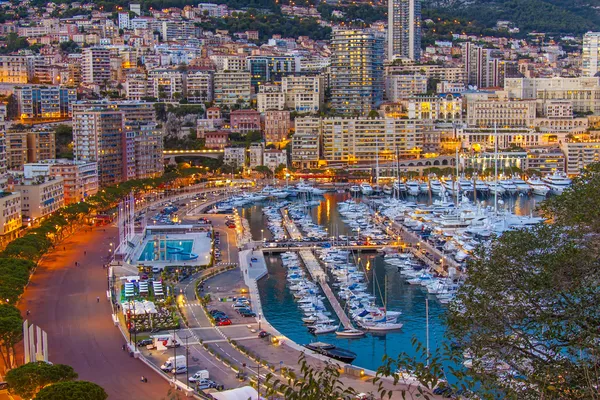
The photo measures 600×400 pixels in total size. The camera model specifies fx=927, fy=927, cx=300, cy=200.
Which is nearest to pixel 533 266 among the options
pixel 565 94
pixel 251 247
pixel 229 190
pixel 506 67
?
pixel 251 247

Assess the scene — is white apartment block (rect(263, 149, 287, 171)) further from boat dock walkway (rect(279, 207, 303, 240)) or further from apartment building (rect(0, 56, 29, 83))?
apartment building (rect(0, 56, 29, 83))

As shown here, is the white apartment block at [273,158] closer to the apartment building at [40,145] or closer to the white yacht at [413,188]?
the white yacht at [413,188]

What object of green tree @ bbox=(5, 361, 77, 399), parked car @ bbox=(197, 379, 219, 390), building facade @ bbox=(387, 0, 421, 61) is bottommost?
parked car @ bbox=(197, 379, 219, 390)

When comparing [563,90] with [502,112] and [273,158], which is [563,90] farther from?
[273,158]

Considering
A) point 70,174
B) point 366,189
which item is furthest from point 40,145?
point 366,189

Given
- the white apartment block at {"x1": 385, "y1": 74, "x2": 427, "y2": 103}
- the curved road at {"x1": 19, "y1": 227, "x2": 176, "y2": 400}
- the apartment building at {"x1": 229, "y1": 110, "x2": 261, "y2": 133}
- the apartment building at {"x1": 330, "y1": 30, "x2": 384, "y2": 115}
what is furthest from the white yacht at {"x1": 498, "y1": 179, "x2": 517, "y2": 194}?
the curved road at {"x1": 19, "y1": 227, "x2": 176, "y2": 400}

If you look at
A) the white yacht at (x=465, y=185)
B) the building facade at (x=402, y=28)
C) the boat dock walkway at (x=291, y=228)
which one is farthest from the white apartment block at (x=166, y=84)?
the boat dock walkway at (x=291, y=228)

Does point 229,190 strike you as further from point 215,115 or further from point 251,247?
point 251,247
